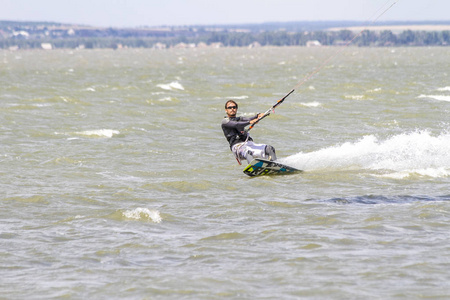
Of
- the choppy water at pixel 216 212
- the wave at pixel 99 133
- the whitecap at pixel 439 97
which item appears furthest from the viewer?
the whitecap at pixel 439 97

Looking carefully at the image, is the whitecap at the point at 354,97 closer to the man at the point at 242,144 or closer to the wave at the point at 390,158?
the wave at the point at 390,158

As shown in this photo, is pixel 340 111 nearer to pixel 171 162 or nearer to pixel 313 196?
pixel 171 162

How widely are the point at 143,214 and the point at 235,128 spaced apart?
4499mm

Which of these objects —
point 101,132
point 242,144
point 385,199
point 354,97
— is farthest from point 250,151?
point 354,97

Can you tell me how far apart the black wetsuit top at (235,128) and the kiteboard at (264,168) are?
68 cm

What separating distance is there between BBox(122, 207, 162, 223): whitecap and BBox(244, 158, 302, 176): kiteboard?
159 inches

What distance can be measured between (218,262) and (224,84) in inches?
1646

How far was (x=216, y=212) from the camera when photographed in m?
12.2

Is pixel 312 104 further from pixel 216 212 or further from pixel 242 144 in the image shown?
pixel 216 212

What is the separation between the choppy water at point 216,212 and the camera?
8.39 meters

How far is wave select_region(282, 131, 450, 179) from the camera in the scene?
16.0 meters

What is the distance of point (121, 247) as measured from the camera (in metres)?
9.96

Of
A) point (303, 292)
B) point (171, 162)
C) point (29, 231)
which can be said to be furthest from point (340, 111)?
point (303, 292)

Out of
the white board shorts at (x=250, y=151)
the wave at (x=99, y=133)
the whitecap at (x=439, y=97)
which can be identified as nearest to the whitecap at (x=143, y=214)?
the white board shorts at (x=250, y=151)
